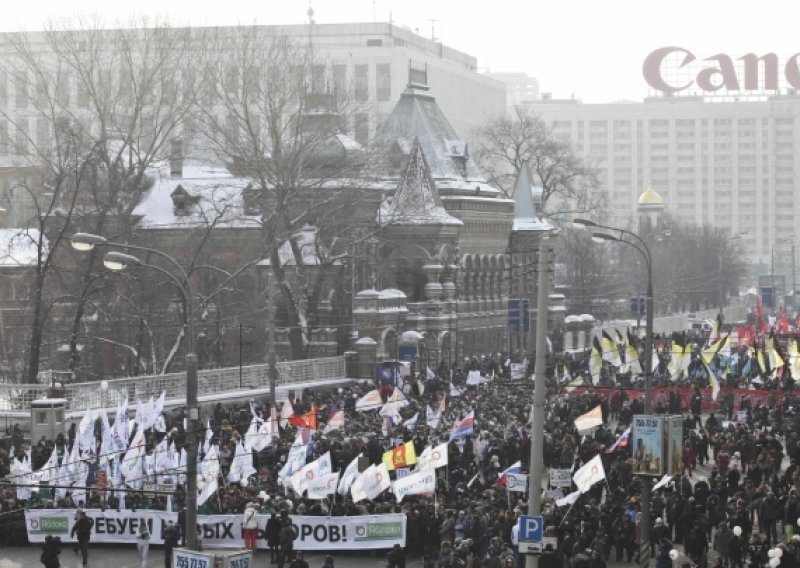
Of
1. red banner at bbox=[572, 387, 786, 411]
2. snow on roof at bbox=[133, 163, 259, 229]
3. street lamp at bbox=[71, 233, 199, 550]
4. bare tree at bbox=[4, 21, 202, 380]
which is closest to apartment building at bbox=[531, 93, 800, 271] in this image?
snow on roof at bbox=[133, 163, 259, 229]

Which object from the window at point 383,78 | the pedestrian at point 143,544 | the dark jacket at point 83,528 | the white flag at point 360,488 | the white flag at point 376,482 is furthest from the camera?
the window at point 383,78

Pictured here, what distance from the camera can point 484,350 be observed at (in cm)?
6962

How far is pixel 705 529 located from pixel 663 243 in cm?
9523

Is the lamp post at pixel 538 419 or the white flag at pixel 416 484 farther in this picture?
the white flag at pixel 416 484

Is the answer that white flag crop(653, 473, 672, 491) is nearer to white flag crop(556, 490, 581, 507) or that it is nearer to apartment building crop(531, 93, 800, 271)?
white flag crop(556, 490, 581, 507)

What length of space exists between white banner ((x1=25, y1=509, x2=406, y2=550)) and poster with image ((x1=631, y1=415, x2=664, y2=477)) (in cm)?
421

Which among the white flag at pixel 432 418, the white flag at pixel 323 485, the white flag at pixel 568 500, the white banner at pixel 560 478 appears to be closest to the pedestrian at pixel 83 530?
the white flag at pixel 323 485

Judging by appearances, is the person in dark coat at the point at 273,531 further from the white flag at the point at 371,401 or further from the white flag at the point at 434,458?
the white flag at the point at 371,401

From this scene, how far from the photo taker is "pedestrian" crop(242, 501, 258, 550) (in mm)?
26062

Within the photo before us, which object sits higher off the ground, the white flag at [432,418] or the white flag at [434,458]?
the white flag at [434,458]

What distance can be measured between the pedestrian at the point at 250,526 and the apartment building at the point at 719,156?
163 meters

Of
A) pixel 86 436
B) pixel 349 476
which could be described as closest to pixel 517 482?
pixel 349 476

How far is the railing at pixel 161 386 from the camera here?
133 ft

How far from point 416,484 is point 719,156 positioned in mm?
167928
